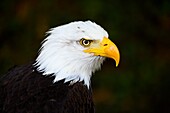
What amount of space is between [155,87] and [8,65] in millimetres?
2123

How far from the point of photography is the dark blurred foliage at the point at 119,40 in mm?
10164

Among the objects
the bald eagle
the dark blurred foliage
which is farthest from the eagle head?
the dark blurred foliage

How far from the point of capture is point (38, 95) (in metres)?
6.50

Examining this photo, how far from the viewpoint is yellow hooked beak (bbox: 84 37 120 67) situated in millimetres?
6707

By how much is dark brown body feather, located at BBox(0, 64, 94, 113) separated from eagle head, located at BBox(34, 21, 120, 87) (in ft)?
0.31

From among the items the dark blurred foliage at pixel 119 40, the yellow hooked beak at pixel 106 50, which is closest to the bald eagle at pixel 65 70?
the yellow hooked beak at pixel 106 50

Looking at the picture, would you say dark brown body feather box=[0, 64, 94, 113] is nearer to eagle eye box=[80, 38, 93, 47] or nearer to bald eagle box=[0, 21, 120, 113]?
bald eagle box=[0, 21, 120, 113]

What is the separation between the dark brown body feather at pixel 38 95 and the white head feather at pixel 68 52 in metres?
0.08

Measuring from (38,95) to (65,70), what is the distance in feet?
1.32

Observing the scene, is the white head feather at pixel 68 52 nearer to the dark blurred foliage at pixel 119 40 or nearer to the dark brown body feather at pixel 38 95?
the dark brown body feather at pixel 38 95

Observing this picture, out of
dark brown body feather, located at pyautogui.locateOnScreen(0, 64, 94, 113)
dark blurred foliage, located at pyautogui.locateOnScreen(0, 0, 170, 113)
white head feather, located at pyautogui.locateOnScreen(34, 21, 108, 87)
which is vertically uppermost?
dark blurred foliage, located at pyautogui.locateOnScreen(0, 0, 170, 113)

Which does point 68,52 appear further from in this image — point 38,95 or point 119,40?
Result: point 119,40

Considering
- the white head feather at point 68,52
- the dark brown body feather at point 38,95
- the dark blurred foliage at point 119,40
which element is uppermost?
the dark blurred foliage at point 119,40

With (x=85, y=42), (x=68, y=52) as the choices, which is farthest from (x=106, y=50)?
(x=68, y=52)
